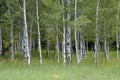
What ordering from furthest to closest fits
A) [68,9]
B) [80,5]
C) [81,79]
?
[80,5]
[68,9]
[81,79]

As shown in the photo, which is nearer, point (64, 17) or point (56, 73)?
point (56, 73)

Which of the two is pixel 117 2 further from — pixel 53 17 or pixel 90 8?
pixel 53 17

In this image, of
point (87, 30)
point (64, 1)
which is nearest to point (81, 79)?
point (64, 1)

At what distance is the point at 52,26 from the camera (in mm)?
23750

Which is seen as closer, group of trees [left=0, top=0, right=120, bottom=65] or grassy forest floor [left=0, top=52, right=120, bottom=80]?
grassy forest floor [left=0, top=52, right=120, bottom=80]

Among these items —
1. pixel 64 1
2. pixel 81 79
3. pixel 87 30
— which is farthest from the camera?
pixel 87 30

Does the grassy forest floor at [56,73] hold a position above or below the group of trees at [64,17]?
below

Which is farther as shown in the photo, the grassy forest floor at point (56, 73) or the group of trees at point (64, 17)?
the group of trees at point (64, 17)

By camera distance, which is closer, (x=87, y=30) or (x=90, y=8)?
(x=90, y=8)

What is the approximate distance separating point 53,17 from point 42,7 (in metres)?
7.30

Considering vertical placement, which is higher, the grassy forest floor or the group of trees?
the group of trees

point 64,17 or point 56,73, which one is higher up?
point 64,17

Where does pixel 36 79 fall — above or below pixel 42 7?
below

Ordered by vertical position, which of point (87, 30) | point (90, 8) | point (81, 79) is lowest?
point (81, 79)
